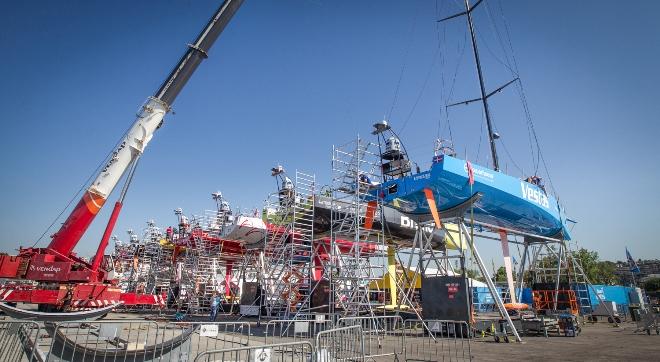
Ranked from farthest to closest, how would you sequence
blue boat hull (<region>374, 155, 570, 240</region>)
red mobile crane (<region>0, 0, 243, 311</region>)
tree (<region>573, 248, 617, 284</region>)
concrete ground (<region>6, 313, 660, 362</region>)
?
Answer: tree (<region>573, 248, 617, 284</region>)
blue boat hull (<region>374, 155, 570, 240</region>)
red mobile crane (<region>0, 0, 243, 311</region>)
concrete ground (<region>6, 313, 660, 362</region>)

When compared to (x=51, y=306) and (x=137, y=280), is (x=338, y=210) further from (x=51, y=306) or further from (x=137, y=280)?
(x=137, y=280)

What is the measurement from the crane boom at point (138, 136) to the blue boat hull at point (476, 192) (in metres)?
9.67

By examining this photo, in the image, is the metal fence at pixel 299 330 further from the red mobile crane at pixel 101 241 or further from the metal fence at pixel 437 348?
the red mobile crane at pixel 101 241

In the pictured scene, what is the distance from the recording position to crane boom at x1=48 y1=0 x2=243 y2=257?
1320 centimetres

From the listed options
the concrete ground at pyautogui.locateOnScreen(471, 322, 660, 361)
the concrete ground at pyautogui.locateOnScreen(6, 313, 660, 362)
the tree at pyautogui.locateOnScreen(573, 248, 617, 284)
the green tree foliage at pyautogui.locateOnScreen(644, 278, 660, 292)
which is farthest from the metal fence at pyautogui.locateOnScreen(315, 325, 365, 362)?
the green tree foliage at pyautogui.locateOnScreen(644, 278, 660, 292)

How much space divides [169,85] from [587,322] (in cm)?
2693

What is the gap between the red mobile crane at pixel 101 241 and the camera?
12938mm

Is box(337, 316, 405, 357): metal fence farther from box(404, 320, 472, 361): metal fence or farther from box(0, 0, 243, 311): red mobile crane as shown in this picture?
box(0, 0, 243, 311): red mobile crane

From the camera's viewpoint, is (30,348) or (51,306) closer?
(30,348)

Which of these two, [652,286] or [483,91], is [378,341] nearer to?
[483,91]

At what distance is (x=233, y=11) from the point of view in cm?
1511

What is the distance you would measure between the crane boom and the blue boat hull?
31.7 ft

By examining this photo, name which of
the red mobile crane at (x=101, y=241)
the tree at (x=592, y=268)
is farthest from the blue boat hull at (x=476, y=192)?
the tree at (x=592, y=268)

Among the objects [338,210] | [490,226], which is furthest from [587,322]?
[338,210]
